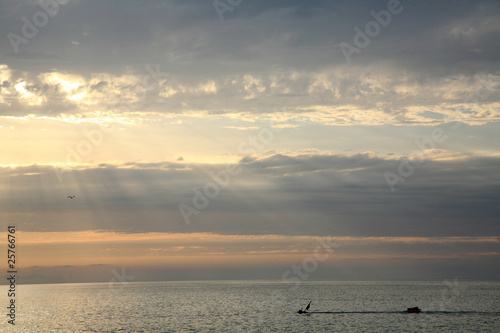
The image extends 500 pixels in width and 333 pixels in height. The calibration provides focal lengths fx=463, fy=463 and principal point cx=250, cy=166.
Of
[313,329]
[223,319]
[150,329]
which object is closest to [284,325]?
[313,329]

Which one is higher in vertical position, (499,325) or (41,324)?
(41,324)

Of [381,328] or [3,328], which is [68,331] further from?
[381,328]

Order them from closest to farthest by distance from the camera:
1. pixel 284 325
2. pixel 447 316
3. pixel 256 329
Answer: pixel 256 329, pixel 284 325, pixel 447 316

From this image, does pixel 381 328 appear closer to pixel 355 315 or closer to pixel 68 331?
pixel 355 315

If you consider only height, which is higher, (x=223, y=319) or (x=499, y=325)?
(x=223, y=319)

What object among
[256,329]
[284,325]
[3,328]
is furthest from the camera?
[3,328]

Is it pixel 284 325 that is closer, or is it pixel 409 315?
pixel 284 325

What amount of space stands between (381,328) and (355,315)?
3357 centimetres

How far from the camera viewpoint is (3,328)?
457ft

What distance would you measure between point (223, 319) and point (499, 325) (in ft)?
261

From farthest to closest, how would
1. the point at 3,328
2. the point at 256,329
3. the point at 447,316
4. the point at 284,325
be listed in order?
the point at 447,316, the point at 3,328, the point at 284,325, the point at 256,329

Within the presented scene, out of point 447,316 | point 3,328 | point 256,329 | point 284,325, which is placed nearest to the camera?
point 256,329

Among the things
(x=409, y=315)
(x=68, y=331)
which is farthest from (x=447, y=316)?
(x=68, y=331)

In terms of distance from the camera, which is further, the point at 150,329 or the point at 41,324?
the point at 41,324
